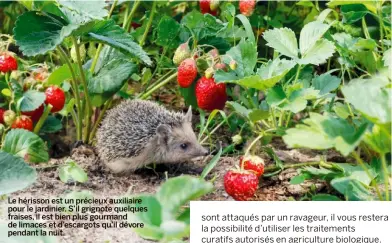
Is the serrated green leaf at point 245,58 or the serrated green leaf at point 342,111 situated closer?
the serrated green leaf at point 342,111

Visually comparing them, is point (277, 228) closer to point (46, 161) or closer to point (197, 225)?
point (197, 225)

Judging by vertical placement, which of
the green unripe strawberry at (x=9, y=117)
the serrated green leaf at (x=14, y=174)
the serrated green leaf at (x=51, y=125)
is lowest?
the serrated green leaf at (x=14, y=174)

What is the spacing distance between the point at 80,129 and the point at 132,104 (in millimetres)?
180

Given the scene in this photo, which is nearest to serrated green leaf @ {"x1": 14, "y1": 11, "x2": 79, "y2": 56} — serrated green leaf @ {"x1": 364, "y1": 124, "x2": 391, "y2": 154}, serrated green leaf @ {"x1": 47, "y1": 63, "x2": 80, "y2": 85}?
serrated green leaf @ {"x1": 47, "y1": 63, "x2": 80, "y2": 85}

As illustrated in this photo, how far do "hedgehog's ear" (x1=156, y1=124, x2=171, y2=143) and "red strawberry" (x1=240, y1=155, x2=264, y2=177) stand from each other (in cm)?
44

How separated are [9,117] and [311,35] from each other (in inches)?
33.8

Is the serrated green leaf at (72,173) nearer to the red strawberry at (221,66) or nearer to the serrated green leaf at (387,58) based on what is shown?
the red strawberry at (221,66)

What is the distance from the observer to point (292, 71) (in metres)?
2.00

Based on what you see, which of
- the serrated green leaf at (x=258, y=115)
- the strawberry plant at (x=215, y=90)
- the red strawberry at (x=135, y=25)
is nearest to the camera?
the strawberry plant at (x=215, y=90)

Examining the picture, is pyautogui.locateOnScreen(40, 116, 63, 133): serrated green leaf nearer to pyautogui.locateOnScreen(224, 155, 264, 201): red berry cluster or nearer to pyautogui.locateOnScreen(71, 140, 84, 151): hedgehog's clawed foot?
pyautogui.locateOnScreen(71, 140, 84, 151): hedgehog's clawed foot

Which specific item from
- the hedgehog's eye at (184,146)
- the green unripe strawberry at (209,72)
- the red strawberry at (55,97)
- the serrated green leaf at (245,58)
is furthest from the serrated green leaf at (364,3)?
the red strawberry at (55,97)

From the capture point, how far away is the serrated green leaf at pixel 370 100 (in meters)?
1.46

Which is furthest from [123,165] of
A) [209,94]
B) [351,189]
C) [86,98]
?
[351,189]

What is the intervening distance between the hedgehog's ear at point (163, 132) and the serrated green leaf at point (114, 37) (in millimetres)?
337
